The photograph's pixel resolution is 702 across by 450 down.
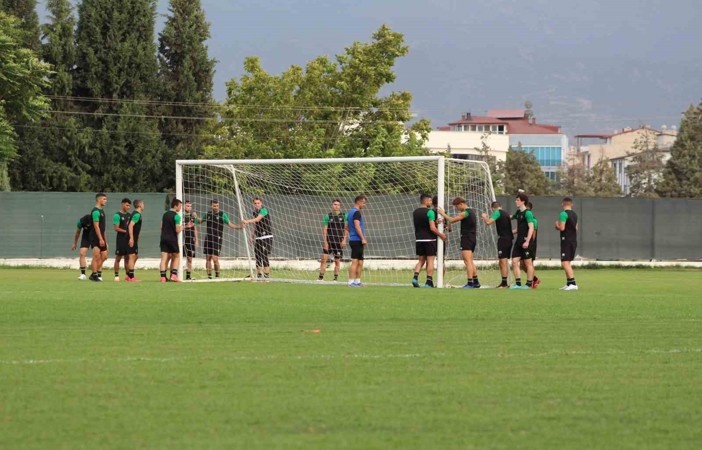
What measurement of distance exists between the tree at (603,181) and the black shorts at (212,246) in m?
69.6

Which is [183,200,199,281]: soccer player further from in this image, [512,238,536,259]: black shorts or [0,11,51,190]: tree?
[0,11,51,190]: tree

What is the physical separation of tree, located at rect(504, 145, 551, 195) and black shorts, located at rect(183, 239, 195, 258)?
6513 cm

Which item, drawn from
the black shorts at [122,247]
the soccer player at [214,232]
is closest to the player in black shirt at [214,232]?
the soccer player at [214,232]

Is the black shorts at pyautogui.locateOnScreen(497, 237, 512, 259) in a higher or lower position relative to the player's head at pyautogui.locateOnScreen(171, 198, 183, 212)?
lower

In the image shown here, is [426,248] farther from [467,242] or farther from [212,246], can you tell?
[212,246]

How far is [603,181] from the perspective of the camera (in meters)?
98.2

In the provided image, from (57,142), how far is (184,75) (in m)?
7.68

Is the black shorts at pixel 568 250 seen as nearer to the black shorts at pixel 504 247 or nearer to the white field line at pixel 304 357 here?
the black shorts at pixel 504 247

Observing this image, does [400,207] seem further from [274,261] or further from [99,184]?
[99,184]

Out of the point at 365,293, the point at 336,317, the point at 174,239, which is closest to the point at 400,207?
the point at 174,239

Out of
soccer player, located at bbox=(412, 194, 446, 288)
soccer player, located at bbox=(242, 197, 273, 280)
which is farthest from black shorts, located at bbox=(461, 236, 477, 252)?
soccer player, located at bbox=(242, 197, 273, 280)

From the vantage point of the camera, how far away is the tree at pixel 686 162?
272ft

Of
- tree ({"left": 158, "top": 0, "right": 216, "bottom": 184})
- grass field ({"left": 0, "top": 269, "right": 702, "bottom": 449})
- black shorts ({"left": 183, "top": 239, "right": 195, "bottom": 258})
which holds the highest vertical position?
tree ({"left": 158, "top": 0, "right": 216, "bottom": 184})

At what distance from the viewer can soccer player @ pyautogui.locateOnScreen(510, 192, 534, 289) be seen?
75.3 feet
